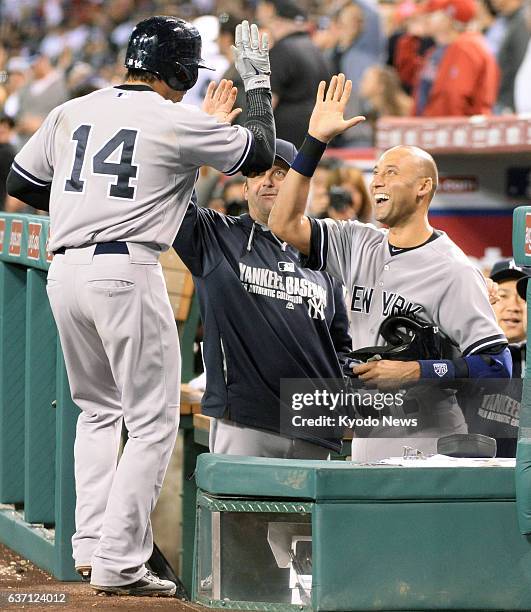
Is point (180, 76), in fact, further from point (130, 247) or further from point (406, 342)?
point (406, 342)

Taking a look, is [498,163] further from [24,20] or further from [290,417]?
[24,20]

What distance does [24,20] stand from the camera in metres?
19.9

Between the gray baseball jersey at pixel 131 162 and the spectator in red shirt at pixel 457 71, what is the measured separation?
240 inches

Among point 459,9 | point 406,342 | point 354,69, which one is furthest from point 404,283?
point 354,69

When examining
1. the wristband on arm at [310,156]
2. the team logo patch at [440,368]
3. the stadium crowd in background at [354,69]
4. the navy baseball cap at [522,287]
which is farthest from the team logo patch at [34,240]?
the stadium crowd in background at [354,69]

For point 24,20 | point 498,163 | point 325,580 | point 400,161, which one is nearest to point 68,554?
point 325,580

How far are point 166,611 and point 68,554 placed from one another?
860mm

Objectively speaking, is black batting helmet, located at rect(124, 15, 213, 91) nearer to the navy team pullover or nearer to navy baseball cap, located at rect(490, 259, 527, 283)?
the navy team pullover

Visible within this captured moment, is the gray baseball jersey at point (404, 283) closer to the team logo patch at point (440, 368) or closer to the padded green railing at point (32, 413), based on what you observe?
the team logo patch at point (440, 368)

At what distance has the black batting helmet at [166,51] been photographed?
402 cm

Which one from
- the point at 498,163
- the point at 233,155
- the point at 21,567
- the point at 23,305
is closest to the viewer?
the point at 233,155

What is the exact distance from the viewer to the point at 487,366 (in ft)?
12.5

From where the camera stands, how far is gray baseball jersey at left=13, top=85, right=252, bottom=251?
3.87m

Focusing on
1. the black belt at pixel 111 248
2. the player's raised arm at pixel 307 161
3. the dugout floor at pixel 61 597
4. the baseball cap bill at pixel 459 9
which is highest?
the baseball cap bill at pixel 459 9
